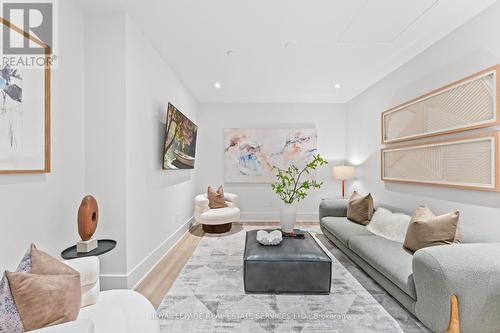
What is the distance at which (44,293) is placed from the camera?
1.14 metres

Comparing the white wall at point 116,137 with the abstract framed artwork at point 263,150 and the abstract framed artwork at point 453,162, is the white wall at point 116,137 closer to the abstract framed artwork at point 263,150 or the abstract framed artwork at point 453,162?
the abstract framed artwork at point 263,150

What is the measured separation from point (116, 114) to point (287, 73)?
8.22 ft

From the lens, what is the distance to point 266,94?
470cm

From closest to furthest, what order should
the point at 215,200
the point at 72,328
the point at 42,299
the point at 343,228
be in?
the point at 72,328, the point at 42,299, the point at 343,228, the point at 215,200

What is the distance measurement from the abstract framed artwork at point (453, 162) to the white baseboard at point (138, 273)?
3.32 metres

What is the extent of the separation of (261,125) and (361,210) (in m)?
2.83

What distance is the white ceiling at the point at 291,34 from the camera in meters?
2.14

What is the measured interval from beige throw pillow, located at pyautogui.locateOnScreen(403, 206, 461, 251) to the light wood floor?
245cm

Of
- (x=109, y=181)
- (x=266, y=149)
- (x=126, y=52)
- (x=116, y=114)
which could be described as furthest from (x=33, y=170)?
(x=266, y=149)

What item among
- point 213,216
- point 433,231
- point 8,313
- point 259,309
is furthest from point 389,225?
point 8,313

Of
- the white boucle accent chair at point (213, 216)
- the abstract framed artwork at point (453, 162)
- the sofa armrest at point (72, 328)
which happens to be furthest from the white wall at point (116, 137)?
the abstract framed artwork at point (453, 162)

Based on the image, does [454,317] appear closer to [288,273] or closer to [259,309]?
[288,273]

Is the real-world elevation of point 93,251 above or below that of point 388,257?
above

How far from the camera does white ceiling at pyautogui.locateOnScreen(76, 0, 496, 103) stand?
7.02 feet
